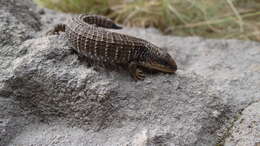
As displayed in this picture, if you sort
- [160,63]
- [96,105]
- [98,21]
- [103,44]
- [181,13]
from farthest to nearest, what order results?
1. [181,13]
2. [98,21]
3. [160,63]
4. [103,44]
5. [96,105]

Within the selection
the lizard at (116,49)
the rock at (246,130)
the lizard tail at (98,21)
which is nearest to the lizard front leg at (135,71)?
the lizard at (116,49)

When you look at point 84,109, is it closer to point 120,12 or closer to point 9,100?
point 9,100

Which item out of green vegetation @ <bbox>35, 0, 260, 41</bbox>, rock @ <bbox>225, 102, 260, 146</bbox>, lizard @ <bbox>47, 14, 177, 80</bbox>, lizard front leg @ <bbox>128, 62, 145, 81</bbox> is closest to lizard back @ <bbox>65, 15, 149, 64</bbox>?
lizard @ <bbox>47, 14, 177, 80</bbox>

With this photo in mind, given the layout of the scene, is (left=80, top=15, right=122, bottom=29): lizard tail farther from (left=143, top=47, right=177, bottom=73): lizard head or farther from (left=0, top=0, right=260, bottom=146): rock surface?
(left=143, top=47, right=177, bottom=73): lizard head

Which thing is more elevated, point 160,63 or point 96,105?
point 160,63

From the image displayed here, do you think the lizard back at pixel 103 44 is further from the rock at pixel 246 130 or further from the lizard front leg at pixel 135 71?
the rock at pixel 246 130

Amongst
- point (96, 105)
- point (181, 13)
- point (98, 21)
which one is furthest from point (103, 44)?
point (181, 13)

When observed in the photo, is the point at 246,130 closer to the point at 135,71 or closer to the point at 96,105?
the point at 135,71
